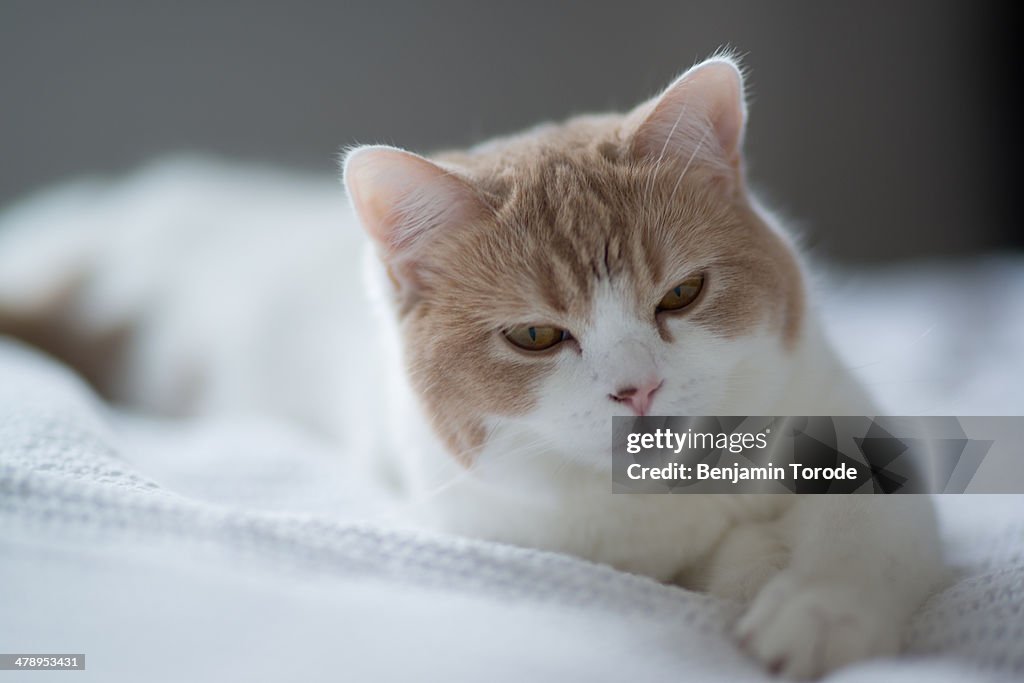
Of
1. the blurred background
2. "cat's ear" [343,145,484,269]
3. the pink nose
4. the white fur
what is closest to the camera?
the white fur

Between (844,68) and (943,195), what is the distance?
64 cm

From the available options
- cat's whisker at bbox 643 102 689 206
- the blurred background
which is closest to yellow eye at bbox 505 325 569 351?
cat's whisker at bbox 643 102 689 206

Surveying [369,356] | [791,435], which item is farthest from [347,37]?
[791,435]

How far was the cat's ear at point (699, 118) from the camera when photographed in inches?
46.3

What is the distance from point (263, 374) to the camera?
2.18 m

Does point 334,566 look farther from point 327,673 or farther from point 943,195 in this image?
point 943,195

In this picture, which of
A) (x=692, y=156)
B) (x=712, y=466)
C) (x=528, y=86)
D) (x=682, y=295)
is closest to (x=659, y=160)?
(x=692, y=156)

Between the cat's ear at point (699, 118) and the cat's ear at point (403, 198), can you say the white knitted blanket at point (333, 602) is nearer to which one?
the cat's ear at point (403, 198)

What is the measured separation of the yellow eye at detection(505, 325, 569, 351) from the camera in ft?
3.74

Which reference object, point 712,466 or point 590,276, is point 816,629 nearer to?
point 712,466

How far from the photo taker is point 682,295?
1.16m

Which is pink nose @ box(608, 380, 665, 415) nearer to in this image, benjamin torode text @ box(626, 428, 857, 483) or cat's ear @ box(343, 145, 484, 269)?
benjamin torode text @ box(626, 428, 857, 483)

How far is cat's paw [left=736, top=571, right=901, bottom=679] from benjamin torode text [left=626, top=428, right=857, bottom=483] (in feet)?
0.81

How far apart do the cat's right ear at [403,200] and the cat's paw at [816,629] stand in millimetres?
670
